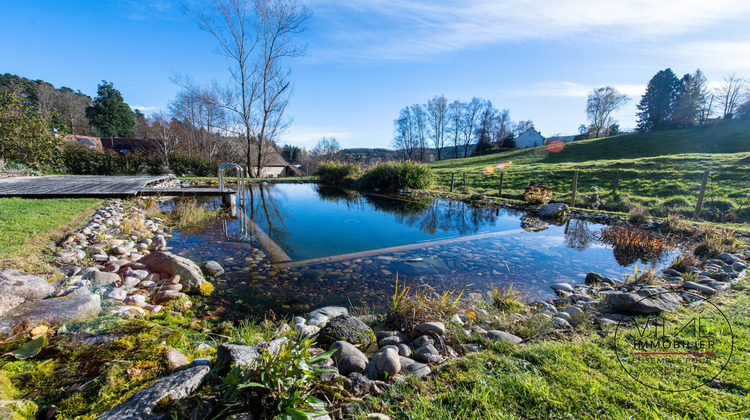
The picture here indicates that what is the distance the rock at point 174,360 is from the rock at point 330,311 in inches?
53.6

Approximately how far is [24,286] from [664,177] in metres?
19.2

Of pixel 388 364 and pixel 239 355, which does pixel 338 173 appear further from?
pixel 239 355

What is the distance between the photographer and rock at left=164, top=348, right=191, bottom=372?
1.61 metres

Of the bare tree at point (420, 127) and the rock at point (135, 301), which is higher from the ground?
the bare tree at point (420, 127)

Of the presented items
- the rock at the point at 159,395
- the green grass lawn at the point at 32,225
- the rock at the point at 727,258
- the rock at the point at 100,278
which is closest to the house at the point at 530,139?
the rock at the point at 727,258

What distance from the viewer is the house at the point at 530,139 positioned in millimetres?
44594

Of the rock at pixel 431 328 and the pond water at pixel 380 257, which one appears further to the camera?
the pond water at pixel 380 257

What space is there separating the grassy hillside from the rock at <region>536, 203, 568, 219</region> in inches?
75.6

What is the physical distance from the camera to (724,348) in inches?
77.6

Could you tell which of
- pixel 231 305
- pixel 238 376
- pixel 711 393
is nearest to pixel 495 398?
pixel 711 393

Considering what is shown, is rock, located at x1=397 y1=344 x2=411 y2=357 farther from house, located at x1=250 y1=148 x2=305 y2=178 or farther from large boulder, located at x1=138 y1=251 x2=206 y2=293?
house, located at x1=250 y1=148 x2=305 y2=178

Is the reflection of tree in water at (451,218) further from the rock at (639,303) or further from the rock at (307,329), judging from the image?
the rock at (307,329)

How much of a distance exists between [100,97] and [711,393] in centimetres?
5616

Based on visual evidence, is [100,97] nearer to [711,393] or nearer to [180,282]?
[180,282]
